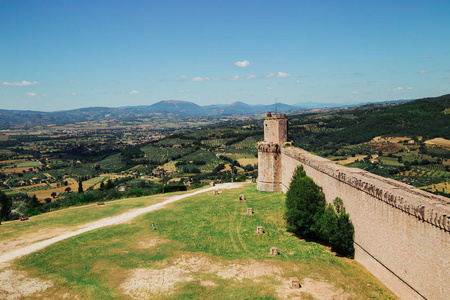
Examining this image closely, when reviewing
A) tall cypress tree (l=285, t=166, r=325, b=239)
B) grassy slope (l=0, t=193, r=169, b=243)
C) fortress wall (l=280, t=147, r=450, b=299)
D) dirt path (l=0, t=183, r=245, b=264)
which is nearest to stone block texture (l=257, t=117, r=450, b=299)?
fortress wall (l=280, t=147, r=450, b=299)

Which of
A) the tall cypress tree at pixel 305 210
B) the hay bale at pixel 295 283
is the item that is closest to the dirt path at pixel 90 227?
the tall cypress tree at pixel 305 210

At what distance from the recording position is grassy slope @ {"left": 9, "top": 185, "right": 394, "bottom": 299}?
19.0 meters

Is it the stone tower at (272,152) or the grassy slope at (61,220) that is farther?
the stone tower at (272,152)

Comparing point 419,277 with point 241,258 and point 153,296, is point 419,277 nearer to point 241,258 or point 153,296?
point 241,258

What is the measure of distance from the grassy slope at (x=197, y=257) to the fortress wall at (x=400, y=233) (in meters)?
1.37

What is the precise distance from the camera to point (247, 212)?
109ft

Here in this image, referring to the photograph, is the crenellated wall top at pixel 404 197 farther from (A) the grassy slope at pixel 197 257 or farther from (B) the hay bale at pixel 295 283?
(B) the hay bale at pixel 295 283

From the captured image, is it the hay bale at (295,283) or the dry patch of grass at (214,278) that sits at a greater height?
the hay bale at (295,283)

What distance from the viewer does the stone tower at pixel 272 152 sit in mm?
41031

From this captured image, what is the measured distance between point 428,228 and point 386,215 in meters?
3.58

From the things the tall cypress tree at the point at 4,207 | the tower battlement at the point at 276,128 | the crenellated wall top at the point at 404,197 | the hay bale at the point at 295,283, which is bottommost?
the tall cypress tree at the point at 4,207

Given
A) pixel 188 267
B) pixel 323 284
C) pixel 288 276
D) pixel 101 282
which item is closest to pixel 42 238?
pixel 101 282

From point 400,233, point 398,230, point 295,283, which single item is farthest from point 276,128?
Result: point 400,233

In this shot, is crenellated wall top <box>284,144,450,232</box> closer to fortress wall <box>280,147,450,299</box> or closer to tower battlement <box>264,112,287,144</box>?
fortress wall <box>280,147,450,299</box>
